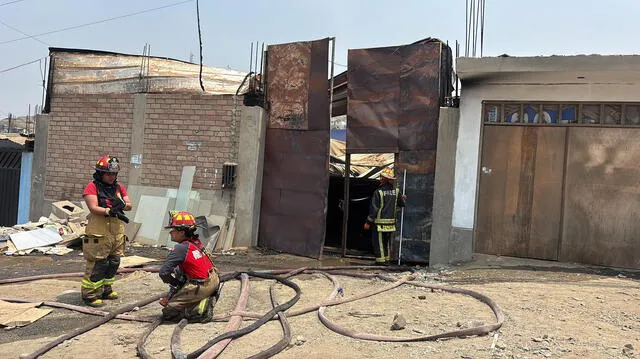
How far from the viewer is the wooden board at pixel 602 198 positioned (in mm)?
7637

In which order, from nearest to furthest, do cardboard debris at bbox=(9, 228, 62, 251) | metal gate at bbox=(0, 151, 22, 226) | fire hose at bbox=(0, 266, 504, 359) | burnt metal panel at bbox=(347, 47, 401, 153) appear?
fire hose at bbox=(0, 266, 504, 359) → burnt metal panel at bbox=(347, 47, 401, 153) → cardboard debris at bbox=(9, 228, 62, 251) → metal gate at bbox=(0, 151, 22, 226)

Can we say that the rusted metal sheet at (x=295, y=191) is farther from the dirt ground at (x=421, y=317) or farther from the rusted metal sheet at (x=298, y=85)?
the dirt ground at (x=421, y=317)

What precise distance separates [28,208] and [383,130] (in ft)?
26.1

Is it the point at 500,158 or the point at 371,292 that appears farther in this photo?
the point at 500,158

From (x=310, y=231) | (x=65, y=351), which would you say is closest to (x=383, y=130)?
(x=310, y=231)

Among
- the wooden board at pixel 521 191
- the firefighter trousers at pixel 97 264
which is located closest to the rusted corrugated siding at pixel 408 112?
the wooden board at pixel 521 191

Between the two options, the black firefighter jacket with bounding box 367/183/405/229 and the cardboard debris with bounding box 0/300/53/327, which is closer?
the cardboard debris with bounding box 0/300/53/327

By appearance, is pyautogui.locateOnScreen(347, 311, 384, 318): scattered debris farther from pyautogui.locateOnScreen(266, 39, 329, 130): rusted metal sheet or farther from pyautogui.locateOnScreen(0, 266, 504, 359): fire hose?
pyautogui.locateOnScreen(266, 39, 329, 130): rusted metal sheet

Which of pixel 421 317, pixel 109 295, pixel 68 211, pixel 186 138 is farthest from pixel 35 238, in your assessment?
pixel 421 317

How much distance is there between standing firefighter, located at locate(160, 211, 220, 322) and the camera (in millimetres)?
4941

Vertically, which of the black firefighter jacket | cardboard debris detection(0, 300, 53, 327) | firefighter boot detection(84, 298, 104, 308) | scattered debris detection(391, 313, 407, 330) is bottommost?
cardboard debris detection(0, 300, 53, 327)

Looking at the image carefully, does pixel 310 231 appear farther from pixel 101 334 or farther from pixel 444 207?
pixel 101 334

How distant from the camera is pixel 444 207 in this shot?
8.23 meters

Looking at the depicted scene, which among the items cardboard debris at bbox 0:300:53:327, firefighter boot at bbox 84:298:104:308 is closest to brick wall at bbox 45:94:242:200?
firefighter boot at bbox 84:298:104:308
